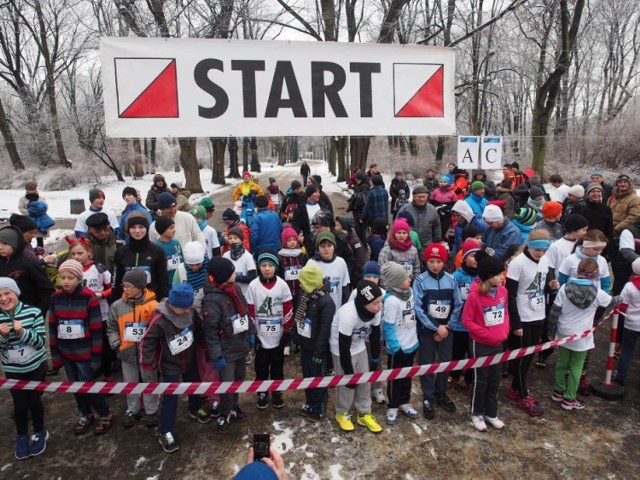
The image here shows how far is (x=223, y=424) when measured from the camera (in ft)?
13.3

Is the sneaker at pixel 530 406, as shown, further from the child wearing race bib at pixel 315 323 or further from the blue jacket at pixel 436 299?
the child wearing race bib at pixel 315 323

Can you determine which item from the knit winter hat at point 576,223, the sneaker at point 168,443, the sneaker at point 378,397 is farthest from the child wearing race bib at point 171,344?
the knit winter hat at point 576,223

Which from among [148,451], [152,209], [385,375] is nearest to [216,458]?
[148,451]

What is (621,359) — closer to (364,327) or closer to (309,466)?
(364,327)

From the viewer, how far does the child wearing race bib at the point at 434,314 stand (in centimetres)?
425

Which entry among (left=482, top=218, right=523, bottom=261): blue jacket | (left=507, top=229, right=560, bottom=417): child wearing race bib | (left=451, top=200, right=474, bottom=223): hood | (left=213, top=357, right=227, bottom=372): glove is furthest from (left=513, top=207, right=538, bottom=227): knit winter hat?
(left=213, top=357, right=227, bottom=372): glove

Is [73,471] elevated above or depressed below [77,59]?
below

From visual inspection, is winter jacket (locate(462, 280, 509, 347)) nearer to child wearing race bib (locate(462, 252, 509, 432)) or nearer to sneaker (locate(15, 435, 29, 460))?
child wearing race bib (locate(462, 252, 509, 432))

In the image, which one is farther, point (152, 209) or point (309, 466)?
point (152, 209)

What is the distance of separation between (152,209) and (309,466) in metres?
6.00

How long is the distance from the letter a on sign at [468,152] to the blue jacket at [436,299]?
201 inches

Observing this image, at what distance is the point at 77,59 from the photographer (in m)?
32.2

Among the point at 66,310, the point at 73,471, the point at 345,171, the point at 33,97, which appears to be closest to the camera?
the point at 73,471

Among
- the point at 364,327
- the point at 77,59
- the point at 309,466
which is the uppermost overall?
the point at 77,59
